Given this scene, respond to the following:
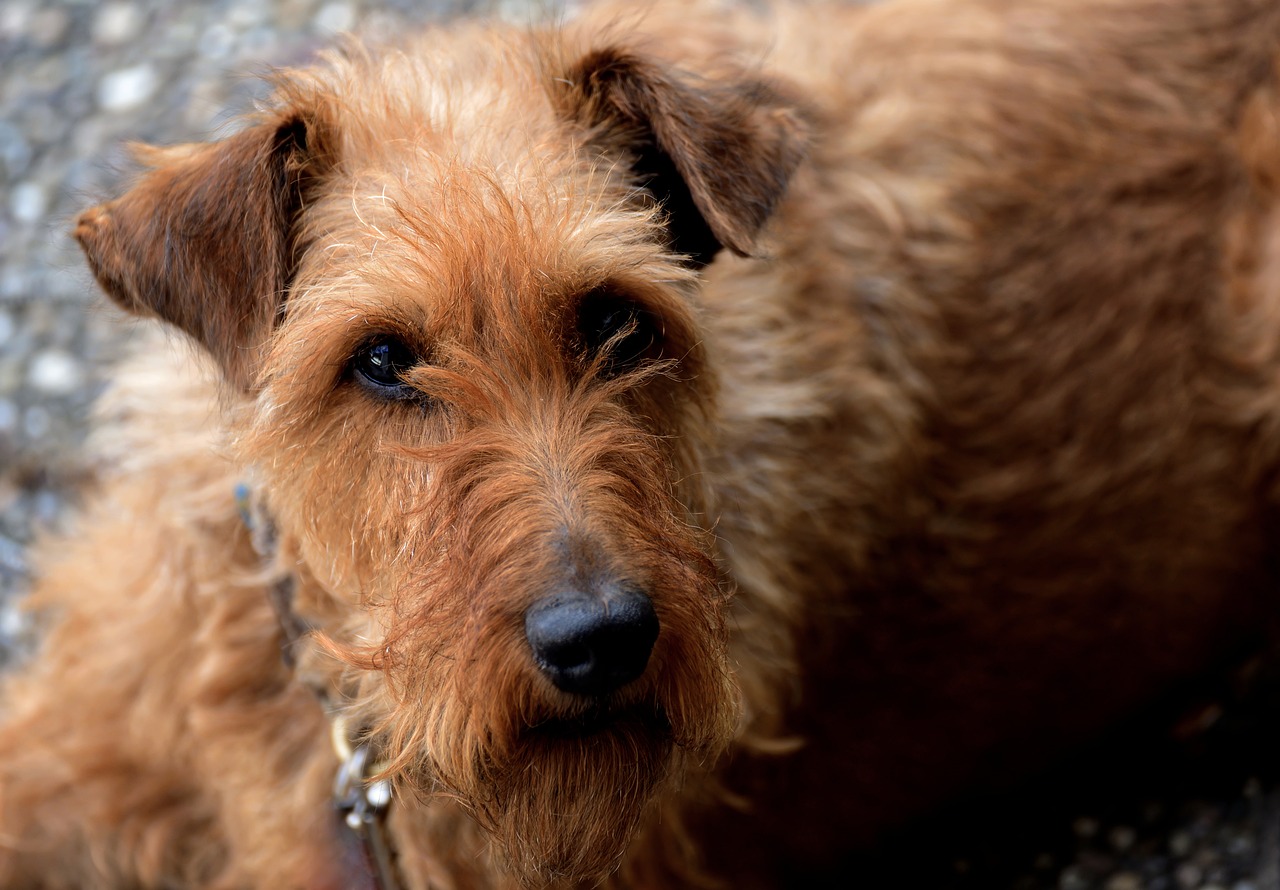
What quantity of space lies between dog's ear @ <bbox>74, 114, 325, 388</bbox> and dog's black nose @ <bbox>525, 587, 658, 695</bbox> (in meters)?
0.87

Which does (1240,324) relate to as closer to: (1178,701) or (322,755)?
(1178,701)

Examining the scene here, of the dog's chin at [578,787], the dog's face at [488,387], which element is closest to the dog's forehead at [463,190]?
the dog's face at [488,387]

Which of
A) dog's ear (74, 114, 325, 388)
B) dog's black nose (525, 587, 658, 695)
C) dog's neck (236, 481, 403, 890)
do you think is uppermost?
Result: dog's ear (74, 114, 325, 388)

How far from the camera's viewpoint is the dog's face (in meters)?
2.42

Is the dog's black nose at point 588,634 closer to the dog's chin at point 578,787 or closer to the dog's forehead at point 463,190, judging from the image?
the dog's chin at point 578,787

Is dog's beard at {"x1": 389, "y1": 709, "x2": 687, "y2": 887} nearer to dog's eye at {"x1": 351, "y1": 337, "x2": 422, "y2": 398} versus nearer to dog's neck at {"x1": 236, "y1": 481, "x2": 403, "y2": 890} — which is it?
dog's neck at {"x1": 236, "y1": 481, "x2": 403, "y2": 890}

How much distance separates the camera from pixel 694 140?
2.85 metres

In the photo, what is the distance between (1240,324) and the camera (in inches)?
157

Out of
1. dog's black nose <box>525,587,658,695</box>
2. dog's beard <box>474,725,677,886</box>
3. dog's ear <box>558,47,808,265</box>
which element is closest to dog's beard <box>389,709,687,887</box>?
dog's beard <box>474,725,677,886</box>

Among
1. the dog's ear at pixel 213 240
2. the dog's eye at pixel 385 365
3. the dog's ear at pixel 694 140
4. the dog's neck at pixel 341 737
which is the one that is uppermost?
the dog's ear at pixel 694 140

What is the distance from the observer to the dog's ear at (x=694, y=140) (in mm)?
2830

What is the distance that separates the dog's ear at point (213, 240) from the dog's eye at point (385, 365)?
235mm

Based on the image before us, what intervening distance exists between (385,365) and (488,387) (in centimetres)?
23

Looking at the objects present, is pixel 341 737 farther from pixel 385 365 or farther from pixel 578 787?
pixel 385 365
